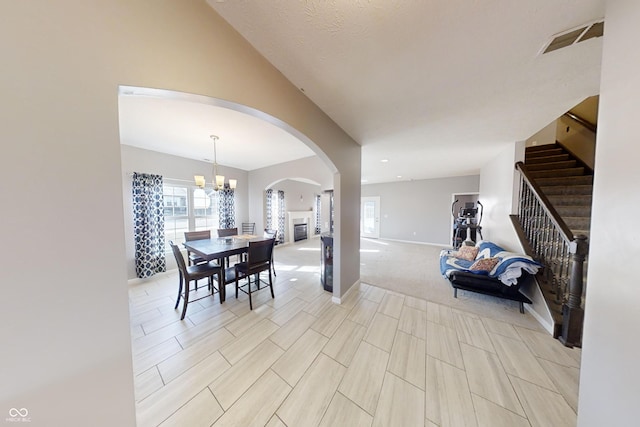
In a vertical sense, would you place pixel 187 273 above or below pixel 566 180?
below

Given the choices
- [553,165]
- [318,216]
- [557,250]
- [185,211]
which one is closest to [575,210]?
[557,250]

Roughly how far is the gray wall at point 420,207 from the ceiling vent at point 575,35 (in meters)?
5.79

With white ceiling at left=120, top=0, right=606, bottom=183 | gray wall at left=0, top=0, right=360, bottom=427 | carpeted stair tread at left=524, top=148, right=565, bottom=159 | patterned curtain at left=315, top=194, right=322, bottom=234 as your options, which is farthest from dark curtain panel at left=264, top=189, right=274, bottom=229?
carpeted stair tread at left=524, top=148, right=565, bottom=159

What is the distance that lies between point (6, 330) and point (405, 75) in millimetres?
2497

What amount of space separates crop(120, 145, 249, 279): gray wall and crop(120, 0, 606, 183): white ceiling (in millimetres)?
1101

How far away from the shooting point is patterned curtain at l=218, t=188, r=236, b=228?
Result: 4887 millimetres

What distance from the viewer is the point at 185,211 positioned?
14.1ft

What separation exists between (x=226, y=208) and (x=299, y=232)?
109 inches

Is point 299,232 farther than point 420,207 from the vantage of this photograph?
Yes

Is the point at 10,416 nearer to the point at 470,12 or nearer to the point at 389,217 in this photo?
the point at 470,12

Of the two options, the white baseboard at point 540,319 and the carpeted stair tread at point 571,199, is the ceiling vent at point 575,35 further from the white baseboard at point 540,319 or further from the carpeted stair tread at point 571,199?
the carpeted stair tread at point 571,199

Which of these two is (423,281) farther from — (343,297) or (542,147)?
(542,147)

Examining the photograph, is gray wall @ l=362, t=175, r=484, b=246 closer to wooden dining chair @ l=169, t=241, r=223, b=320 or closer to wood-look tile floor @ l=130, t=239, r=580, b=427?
wood-look tile floor @ l=130, t=239, r=580, b=427

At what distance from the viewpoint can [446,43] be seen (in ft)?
4.12
